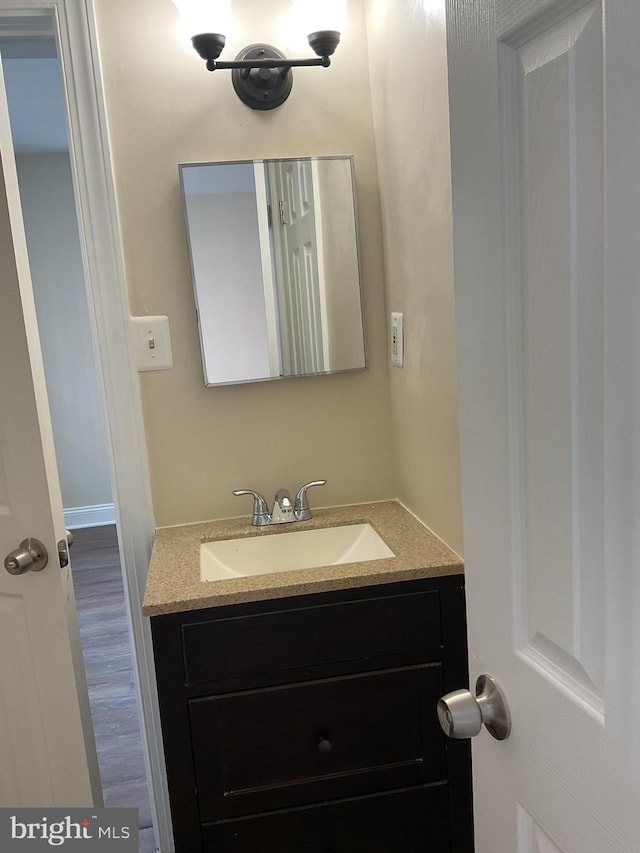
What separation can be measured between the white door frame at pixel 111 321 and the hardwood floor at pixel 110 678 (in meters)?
0.27

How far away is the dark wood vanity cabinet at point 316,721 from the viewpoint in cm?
142

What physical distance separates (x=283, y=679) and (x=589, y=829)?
35.7 inches

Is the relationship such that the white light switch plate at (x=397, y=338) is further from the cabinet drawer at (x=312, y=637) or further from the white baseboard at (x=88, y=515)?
the white baseboard at (x=88, y=515)

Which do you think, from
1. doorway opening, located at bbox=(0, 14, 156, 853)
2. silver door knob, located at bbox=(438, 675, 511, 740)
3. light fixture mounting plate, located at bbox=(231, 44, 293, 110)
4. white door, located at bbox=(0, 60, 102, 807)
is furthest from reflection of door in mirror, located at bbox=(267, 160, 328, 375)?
doorway opening, located at bbox=(0, 14, 156, 853)

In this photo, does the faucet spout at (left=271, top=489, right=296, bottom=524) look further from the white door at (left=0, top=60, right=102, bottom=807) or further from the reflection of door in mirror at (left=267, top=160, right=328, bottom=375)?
the white door at (left=0, top=60, right=102, bottom=807)

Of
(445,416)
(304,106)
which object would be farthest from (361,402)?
(304,106)

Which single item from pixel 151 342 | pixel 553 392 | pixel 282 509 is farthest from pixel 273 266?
pixel 553 392

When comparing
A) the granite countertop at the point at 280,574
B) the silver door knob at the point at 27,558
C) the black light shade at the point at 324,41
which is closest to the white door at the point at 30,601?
the silver door knob at the point at 27,558

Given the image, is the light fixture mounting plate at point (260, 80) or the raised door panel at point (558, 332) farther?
the light fixture mounting plate at point (260, 80)

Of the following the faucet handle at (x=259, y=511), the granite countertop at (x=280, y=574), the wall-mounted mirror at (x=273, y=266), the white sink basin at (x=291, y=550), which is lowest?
the white sink basin at (x=291, y=550)

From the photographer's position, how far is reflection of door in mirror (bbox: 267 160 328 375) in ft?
5.64

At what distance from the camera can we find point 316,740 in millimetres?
1474

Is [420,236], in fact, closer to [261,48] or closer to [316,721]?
[261,48]

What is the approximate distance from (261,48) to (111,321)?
711 mm
